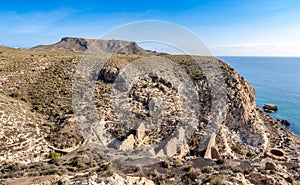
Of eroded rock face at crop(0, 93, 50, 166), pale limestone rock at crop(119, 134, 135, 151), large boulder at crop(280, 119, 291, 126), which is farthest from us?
large boulder at crop(280, 119, 291, 126)

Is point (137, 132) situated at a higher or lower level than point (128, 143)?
higher

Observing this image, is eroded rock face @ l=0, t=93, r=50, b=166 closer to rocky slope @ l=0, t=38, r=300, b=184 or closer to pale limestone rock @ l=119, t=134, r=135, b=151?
rocky slope @ l=0, t=38, r=300, b=184

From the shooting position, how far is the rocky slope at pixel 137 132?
12383 mm

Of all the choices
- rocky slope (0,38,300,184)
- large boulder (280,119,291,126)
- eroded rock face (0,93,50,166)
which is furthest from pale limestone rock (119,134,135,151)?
large boulder (280,119,291,126)

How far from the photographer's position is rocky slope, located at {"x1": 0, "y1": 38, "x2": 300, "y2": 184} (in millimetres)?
12383

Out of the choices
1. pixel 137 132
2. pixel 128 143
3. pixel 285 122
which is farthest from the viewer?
pixel 285 122

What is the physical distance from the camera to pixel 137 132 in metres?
19.4

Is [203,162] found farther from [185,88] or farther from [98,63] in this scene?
[98,63]

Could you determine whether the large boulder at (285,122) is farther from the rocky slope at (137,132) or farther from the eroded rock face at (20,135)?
the eroded rock face at (20,135)

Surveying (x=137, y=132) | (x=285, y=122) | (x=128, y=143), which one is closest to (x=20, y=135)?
(x=128, y=143)

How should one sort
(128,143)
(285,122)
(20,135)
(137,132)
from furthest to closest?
(285,122) < (137,132) < (128,143) < (20,135)

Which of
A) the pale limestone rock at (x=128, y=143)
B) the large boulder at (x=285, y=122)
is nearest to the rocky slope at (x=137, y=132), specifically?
the pale limestone rock at (x=128, y=143)

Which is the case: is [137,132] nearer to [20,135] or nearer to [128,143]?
[128,143]

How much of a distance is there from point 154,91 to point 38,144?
16957mm
